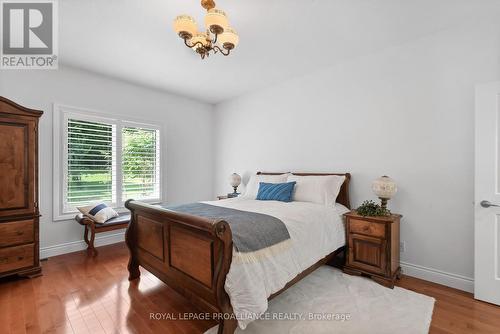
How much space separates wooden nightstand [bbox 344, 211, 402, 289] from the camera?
235 centimetres

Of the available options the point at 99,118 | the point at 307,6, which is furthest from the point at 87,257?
the point at 307,6

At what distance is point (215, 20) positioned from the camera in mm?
1795

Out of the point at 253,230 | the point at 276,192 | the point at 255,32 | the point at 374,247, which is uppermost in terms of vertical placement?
the point at 255,32

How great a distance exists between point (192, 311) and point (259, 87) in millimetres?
3538

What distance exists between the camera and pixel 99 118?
144 inches

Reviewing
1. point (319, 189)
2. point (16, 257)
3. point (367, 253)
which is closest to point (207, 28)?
point (319, 189)

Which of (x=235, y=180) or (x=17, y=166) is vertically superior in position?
(x=17, y=166)

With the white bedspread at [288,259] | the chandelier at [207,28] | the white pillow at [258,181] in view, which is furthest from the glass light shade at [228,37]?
the white pillow at [258,181]

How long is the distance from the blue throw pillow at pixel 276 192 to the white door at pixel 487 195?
1.85 meters

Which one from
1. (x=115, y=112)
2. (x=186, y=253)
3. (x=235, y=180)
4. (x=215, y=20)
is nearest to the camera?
(x=215, y=20)

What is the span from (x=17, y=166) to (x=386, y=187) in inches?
160

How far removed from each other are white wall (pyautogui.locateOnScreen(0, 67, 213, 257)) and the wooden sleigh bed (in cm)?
151

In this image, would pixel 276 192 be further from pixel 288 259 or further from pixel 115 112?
pixel 115 112

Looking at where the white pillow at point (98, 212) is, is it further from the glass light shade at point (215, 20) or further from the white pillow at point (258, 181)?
the glass light shade at point (215, 20)
